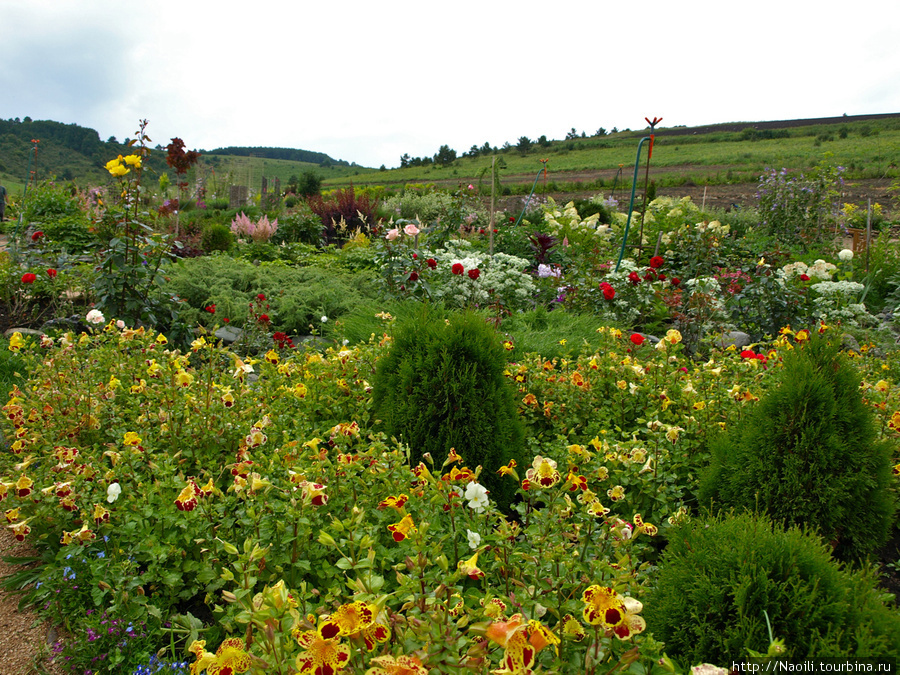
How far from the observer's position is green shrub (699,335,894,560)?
183 centimetres

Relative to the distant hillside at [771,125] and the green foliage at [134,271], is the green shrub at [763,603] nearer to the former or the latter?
the green foliage at [134,271]

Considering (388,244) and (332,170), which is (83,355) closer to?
(388,244)

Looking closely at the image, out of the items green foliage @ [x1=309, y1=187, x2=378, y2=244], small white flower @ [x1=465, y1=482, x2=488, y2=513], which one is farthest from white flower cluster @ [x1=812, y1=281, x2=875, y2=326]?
green foliage @ [x1=309, y1=187, x2=378, y2=244]

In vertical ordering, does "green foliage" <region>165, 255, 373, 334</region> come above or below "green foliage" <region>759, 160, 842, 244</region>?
below

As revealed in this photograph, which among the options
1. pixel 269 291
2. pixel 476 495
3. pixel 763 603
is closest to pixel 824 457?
pixel 763 603

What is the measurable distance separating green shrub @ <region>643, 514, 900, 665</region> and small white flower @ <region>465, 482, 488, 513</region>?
50 centimetres

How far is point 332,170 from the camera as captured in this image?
211ft

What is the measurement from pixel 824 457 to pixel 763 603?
0.91 m

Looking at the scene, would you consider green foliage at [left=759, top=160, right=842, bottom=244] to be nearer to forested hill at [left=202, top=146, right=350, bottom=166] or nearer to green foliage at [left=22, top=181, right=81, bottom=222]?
green foliage at [left=22, top=181, right=81, bottom=222]

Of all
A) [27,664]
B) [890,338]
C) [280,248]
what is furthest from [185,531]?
[280,248]

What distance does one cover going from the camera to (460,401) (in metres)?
2.35

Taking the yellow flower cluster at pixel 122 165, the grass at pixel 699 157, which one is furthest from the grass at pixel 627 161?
the yellow flower cluster at pixel 122 165

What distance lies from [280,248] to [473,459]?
7983 millimetres

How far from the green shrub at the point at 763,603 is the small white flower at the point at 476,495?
500 millimetres
